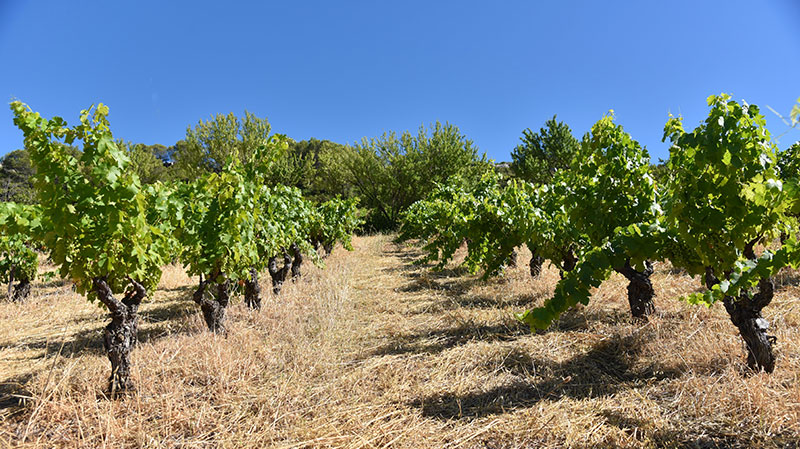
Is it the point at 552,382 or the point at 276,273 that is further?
the point at 276,273

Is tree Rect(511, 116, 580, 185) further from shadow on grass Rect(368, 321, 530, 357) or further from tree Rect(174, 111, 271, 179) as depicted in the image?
shadow on grass Rect(368, 321, 530, 357)

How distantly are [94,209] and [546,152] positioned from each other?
3004 centimetres

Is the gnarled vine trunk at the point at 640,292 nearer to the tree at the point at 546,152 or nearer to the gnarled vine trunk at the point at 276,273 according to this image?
the gnarled vine trunk at the point at 276,273

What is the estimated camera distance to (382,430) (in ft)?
7.77

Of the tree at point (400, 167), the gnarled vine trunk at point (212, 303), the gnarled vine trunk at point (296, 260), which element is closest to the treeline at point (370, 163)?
the tree at point (400, 167)

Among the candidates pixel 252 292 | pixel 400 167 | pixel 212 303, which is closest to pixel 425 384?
pixel 212 303

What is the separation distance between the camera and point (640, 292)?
152 inches

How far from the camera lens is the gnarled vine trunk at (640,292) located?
12.4ft

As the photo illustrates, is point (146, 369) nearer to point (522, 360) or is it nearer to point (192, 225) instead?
point (192, 225)

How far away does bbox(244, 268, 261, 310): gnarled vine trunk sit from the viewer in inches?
207

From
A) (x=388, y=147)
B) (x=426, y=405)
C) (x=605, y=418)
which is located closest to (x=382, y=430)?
(x=426, y=405)

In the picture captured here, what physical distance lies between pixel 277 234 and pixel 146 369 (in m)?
2.85

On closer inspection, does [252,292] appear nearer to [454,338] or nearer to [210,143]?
[454,338]

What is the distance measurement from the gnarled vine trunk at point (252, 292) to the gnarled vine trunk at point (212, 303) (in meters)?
0.72
